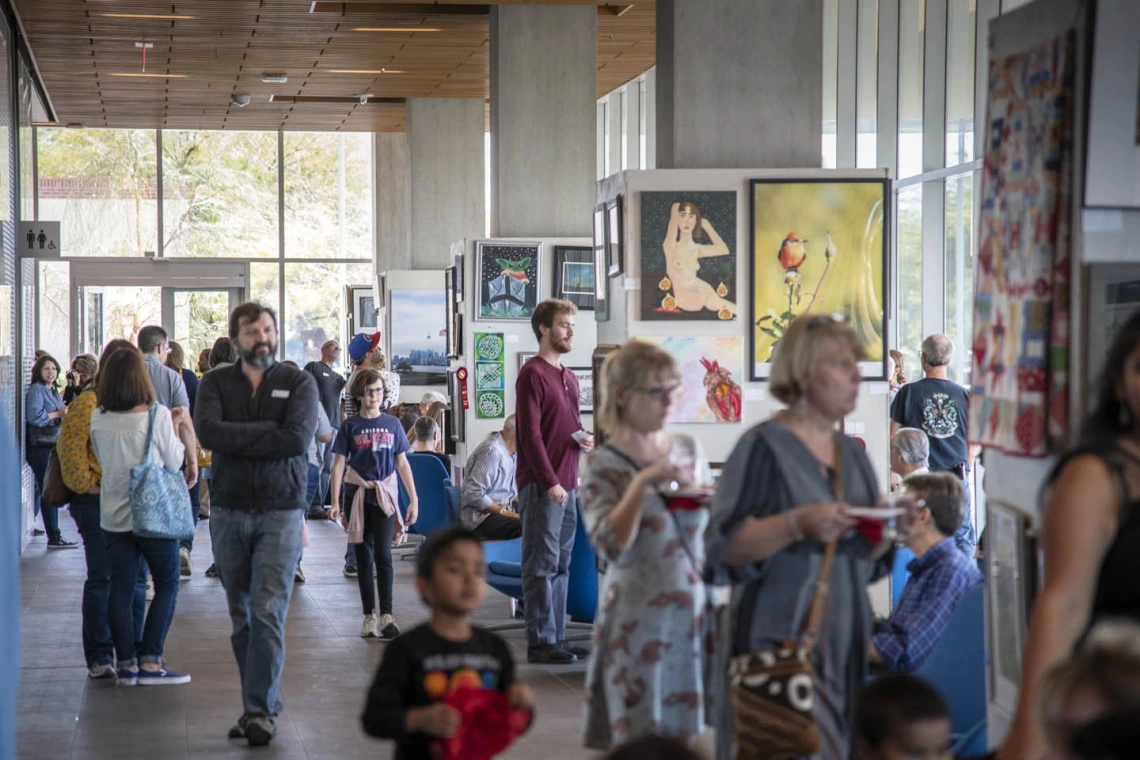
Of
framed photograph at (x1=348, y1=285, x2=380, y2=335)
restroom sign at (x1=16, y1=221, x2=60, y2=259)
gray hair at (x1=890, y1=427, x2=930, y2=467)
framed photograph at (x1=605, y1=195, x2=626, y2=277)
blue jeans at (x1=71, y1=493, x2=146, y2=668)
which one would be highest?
restroom sign at (x1=16, y1=221, x2=60, y2=259)

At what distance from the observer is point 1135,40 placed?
3.30 meters

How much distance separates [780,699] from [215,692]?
432cm

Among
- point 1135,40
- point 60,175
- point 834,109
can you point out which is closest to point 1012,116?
point 1135,40

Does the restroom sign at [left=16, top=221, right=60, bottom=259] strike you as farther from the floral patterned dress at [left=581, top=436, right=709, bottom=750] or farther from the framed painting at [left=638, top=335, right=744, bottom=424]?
the floral patterned dress at [left=581, top=436, right=709, bottom=750]

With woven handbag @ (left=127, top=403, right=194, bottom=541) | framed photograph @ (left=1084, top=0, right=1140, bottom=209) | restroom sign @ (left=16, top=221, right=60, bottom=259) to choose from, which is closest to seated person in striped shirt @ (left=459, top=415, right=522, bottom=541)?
woven handbag @ (left=127, top=403, right=194, bottom=541)

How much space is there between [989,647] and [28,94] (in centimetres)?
1402

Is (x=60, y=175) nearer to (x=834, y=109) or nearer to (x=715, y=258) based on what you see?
(x=834, y=109)

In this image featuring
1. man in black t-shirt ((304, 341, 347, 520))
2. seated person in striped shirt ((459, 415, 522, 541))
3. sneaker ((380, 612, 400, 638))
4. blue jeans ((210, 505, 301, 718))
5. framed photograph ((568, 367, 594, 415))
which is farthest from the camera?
man in black t-shirt ((304, 341, 347, 520))

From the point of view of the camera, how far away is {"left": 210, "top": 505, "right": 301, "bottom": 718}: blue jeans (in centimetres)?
559

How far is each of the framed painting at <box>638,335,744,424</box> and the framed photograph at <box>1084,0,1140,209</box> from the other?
340 cm

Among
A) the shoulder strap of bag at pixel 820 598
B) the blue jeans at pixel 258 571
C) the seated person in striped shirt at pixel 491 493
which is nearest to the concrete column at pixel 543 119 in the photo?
the seated person in striped shirt at pixel 491 493

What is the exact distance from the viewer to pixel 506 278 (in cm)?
1138

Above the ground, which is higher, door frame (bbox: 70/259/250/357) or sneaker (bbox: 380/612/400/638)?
door frame (bbox: 70/259/250/357)

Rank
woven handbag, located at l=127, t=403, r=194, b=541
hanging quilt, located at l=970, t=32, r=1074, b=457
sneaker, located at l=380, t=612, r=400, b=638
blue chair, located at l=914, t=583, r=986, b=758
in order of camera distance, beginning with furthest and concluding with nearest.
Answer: sneaker, located at l=380, t=612, r=400, b=638, woven handbag, located at l=127, t=403, r=194, b=541, blue chair, located at l=914, t=583, r=986, b=758, hanging quilt, located at l=970, t=32, r=1074, b=457
